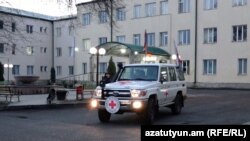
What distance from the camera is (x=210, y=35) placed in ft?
149

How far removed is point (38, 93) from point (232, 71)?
72.6 ft

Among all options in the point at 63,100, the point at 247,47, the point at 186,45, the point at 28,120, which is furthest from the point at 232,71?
the point at 28,120

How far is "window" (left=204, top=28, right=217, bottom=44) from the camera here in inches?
1778

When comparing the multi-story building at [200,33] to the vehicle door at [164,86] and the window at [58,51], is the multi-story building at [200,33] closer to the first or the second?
the window at [58,51]

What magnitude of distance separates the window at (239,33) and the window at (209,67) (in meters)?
3.59

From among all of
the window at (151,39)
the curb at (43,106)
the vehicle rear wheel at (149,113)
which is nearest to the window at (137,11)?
the window at (151,39)

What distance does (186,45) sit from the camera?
156ft

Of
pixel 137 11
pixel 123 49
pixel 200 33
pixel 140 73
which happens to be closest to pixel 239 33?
pixel 200 33

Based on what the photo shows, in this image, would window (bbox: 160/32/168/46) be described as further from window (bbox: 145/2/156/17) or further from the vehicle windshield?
the vehicle windshield

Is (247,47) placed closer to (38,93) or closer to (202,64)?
(202,64)

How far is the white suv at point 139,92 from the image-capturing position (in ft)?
44.0

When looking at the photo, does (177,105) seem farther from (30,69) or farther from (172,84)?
(30,69)

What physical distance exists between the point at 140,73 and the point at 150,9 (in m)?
37.5

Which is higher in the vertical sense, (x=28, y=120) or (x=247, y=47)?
(x=247, y=47)
